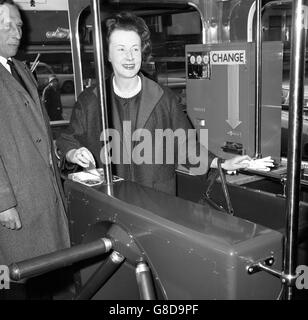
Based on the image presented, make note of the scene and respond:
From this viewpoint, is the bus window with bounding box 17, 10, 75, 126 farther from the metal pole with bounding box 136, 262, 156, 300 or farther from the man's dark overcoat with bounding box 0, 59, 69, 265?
the metal pole with bounding box 136, 262, 156, 300

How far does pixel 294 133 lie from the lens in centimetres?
96

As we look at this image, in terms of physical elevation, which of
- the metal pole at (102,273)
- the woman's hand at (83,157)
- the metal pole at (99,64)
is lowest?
the metal pole at (102,273)

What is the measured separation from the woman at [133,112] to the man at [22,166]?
8.3 inches

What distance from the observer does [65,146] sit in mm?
1822

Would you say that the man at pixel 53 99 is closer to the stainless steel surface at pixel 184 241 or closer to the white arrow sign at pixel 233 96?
the white arrow sign at pixel 233 96

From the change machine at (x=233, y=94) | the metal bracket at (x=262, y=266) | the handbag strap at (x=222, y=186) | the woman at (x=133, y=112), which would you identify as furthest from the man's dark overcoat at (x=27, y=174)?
the change machine at (x=233, y=94)

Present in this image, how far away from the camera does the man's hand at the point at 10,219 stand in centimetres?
190

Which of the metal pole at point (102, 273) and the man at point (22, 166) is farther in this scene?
the man at point (22, 166)

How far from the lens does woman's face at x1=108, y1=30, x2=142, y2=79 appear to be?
71.0 inches

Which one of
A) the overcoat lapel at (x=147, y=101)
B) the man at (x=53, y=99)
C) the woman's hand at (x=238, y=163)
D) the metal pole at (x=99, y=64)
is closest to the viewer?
the metal pole at (x=99, y=64)

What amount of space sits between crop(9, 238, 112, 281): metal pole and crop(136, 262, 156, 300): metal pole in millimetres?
158
